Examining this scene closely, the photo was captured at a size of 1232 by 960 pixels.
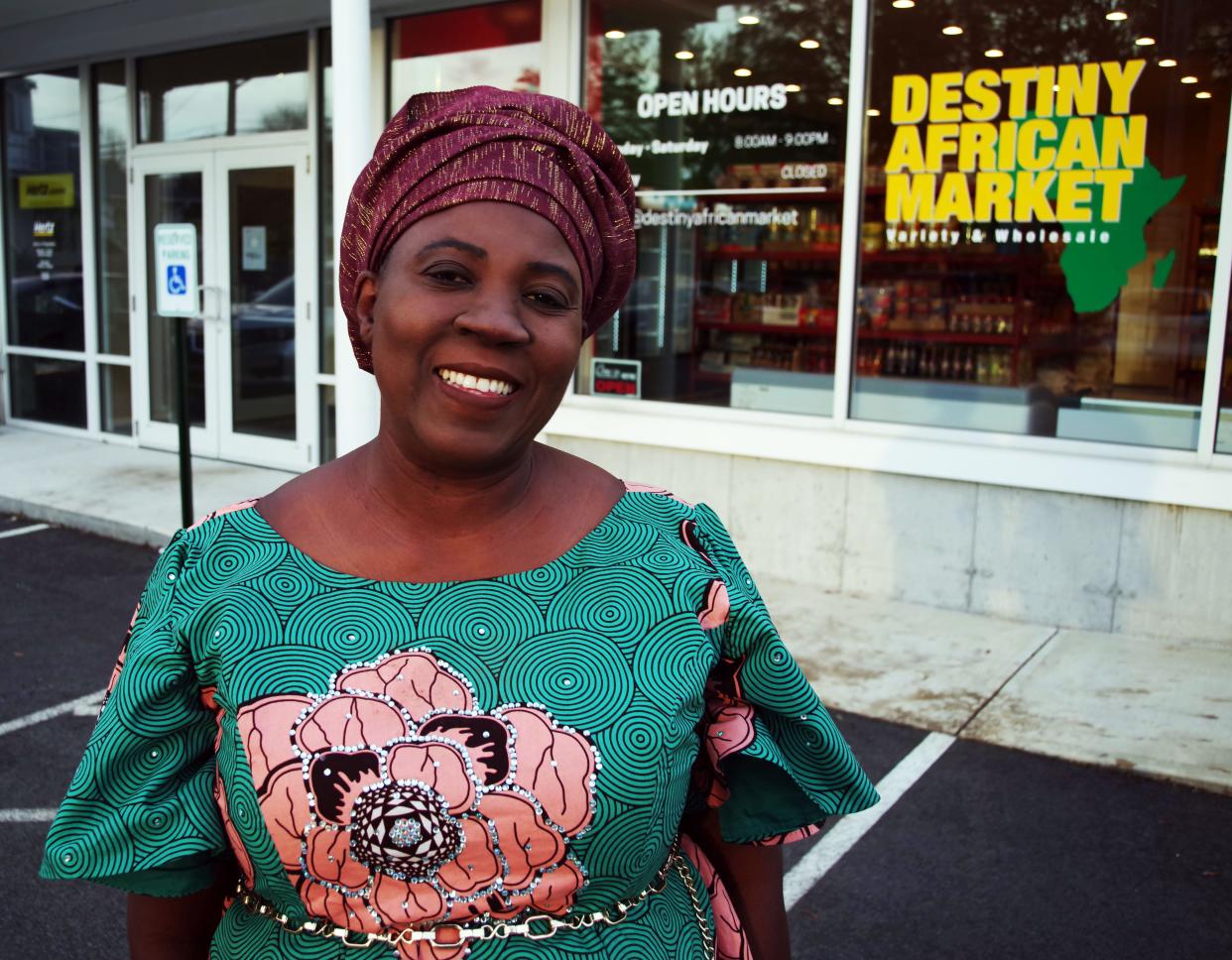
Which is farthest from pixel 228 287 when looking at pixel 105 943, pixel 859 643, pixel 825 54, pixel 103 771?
pixel 103 771

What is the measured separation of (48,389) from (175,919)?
37.5 ft

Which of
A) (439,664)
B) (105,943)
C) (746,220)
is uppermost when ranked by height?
(746,220)

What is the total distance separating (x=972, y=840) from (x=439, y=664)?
9.94 feet

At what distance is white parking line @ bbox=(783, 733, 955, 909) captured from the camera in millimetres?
3739

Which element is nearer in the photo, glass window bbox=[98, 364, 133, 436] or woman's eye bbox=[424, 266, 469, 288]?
woman's eye bbox=[424, 266, 469, 288]

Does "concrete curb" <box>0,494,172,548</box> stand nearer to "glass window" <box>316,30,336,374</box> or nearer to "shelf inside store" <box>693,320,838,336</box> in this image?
"glass window" <box>316,30,336,374</box>

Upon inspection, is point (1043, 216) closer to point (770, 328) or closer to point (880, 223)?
point (880, 223)

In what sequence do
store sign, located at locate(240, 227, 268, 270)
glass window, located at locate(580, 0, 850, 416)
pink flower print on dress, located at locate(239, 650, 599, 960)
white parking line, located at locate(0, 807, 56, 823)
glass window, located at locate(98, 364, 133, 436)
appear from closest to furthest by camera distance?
pink flower print on dress, located at locate(239, 650, 599, 960) → white parking line, located at locate(0, 807, 56, 823) → glass window, located at locate(580, 0, 850, 416) → store sign, located at locate(240, 227, 268, 270) → glass window, located at locate(98, 364, 133, 436)

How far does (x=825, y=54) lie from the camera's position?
6.91 meters

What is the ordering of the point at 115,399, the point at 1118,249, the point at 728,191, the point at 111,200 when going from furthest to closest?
the point at 115,399, the point at 111,200, the point at 728,191, the point at 1118,249

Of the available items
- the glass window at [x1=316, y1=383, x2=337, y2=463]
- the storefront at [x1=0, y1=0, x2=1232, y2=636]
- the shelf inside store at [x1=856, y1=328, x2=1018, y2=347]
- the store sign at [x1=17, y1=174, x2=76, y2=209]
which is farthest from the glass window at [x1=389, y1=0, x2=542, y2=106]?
the store sign at [x1=17, y1=174, x2=76, y2=209]

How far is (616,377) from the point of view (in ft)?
25.9

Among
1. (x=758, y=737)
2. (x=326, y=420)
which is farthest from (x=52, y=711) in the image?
(x=326, y=420)

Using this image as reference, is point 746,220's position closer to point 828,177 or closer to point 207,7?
point 828,177
